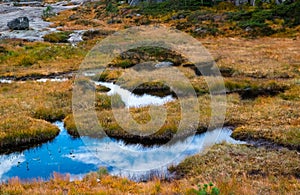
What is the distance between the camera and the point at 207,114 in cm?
2677

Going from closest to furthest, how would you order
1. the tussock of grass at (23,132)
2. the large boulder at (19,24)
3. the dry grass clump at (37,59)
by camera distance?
the tussock of grass at (23,132) → the dry grass clump at (37,59) → the large boulder at (19,24)

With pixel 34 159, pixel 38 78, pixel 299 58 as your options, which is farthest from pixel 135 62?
pixel 34 159

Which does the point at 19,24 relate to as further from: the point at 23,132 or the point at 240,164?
the point at 240,164

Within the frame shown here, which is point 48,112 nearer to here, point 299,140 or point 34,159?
point 34,159

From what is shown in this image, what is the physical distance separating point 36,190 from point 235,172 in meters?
9.43

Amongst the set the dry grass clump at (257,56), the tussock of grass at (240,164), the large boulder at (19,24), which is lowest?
the dry grass clump at (257,56)

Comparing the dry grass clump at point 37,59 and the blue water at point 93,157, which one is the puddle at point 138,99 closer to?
the blue water at point 93,157

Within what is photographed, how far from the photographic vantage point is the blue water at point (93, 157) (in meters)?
19.5

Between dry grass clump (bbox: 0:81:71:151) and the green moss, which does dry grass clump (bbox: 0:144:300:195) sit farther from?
the green moss

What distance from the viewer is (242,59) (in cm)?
4731

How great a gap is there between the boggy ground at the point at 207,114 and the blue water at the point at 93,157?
Answer: 3.48 feet

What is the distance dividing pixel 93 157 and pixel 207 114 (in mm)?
9769

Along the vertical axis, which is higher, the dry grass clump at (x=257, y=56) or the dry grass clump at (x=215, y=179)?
the dry grass clump at (x=215, y=179)

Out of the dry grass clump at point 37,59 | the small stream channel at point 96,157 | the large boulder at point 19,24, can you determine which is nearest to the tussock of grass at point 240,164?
the small stream channel at point 96,157
